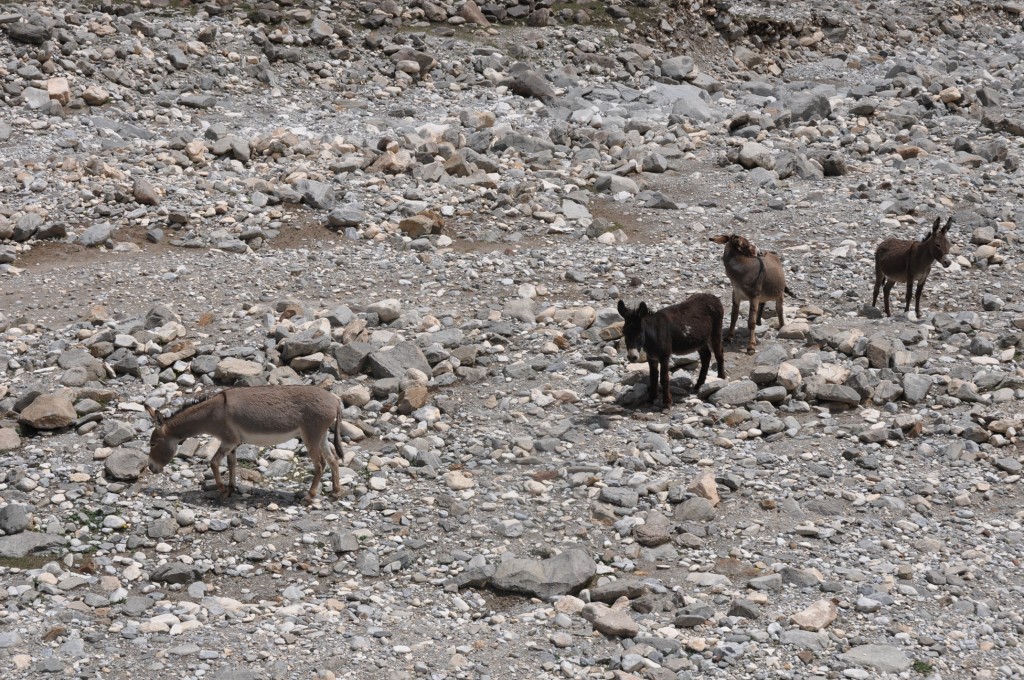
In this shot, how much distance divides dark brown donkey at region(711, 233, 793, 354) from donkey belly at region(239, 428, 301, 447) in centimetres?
605

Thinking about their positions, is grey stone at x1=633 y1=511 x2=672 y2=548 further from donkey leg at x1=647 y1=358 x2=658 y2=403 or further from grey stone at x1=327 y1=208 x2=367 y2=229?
grey stone at x1=327 y1=208 x2=367 y2=229

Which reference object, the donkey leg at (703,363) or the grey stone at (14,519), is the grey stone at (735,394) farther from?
the grey stone at (14,519)

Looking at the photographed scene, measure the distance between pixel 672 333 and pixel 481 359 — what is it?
2531 millimetres

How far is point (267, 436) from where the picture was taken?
10.9 meters

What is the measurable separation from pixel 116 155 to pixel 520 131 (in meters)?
7.46

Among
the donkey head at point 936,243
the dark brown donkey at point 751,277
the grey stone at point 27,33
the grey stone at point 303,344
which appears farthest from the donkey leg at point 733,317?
the grey stone at point 27,33

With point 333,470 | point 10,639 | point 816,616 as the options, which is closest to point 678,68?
point 333,470

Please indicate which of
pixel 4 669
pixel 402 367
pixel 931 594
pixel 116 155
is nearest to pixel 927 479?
pixel 931 594

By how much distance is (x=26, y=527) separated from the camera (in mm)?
10555

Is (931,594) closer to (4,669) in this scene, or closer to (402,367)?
(402,367)

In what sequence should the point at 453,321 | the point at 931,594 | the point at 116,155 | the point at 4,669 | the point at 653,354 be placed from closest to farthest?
the point at 4,669
the point at 931,594
the point at 653,354
the point at 453,321
the point at 116,155

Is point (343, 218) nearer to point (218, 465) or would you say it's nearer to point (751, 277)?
point (751, 277)

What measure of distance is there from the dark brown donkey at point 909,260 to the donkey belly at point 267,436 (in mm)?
8505

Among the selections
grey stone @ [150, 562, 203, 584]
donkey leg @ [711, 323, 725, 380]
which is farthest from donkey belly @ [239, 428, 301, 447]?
donkey leg @ [711, 323, 725, 380]
